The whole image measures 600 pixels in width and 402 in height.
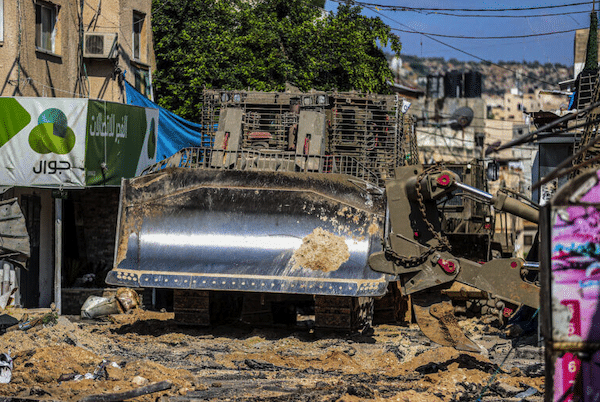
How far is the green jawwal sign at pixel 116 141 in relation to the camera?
564 inches

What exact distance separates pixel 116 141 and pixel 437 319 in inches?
339

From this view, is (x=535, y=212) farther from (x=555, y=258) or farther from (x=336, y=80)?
(x=336, y=80)

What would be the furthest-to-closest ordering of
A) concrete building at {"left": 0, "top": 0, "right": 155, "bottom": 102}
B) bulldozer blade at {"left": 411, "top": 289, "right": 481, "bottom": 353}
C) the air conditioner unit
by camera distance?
1. the air conditioner unit
2. concrete building at {"left": 0, "top": 0, "right": 155, "bottom": 102}
3. bulldozer blade at {"left": 411, "top": 289, "right": 481, "bottom": 353}

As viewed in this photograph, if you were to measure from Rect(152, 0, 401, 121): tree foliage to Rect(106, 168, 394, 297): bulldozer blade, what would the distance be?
1279 cm

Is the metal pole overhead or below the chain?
below

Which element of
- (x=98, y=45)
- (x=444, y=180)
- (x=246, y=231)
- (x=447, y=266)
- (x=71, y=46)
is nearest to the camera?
(x=444, y=180)

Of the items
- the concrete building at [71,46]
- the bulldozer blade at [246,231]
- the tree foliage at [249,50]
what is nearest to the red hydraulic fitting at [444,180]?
the bulldozer blade at [246,231]

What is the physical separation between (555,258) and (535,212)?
3.03m

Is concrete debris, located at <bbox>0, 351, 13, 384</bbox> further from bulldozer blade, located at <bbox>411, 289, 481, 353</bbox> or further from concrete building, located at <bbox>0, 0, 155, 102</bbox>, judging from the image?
concrete building, located at <bbox>0, 0, 155, 102</bbox>

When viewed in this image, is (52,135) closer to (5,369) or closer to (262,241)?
(262,241)

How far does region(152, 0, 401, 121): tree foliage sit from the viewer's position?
78.9ft

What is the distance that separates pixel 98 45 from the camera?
18234mm

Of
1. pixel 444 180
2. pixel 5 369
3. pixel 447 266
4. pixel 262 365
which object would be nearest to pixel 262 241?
pixel 262 365

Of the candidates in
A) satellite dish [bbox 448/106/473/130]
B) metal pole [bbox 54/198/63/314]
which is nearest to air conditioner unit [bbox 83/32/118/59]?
metal pole [bbox 54/198/63/314]
